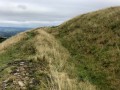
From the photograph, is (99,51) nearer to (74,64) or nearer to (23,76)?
→ (74,64)

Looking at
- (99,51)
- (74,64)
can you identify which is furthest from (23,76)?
(99,51)

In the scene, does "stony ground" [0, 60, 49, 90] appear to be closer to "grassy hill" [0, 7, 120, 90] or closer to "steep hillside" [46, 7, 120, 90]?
"grassy hill" [0, 7, 120, 90]

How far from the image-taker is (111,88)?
11.9 m

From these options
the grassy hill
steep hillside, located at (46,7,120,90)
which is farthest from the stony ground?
steep hillside, located at (46,7,120,90)

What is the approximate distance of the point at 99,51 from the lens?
18328 mm

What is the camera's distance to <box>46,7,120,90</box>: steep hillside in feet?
43.7

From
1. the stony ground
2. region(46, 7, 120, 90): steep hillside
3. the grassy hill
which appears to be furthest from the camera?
region(46, 7, 120, 90): steep hillside

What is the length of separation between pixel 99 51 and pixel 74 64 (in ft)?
10.2

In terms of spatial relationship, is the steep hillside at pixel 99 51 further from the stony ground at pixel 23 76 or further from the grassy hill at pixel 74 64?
the stony ground at pixel 23 76

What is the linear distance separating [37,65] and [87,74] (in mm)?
3178

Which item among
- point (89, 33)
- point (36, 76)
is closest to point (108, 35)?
point (89, 33)

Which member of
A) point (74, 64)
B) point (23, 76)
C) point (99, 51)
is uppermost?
point (23, 76)

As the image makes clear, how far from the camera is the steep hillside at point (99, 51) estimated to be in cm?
1333

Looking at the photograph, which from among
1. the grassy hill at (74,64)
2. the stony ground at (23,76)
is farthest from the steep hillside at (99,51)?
the stony ground at (23,76)
